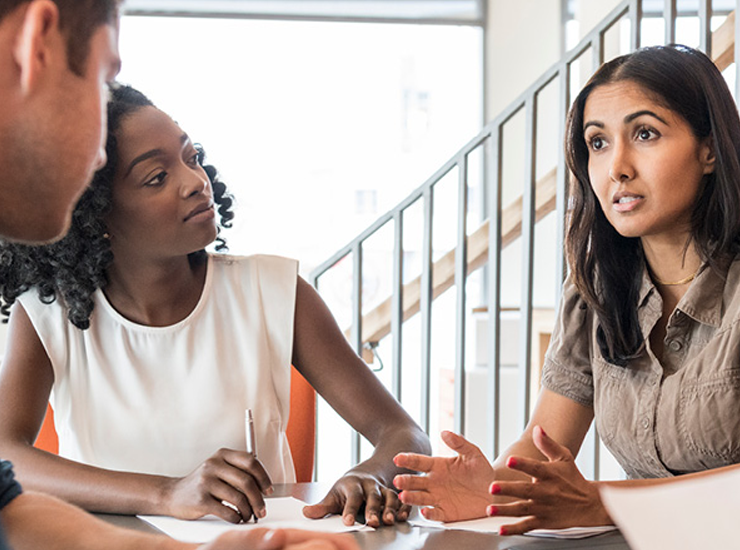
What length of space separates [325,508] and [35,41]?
0.75m

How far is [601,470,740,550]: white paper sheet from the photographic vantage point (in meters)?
0.67

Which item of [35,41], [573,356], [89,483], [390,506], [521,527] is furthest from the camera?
[573,356]

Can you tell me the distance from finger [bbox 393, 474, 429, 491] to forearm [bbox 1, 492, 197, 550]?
43cm

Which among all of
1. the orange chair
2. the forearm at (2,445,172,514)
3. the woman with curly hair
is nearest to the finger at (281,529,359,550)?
the forearm at (2,445,172,514)

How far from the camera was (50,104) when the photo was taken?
70 cm

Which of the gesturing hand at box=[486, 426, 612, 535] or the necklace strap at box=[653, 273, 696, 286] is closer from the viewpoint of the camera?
the gesturing hand at box=[486, 426, 612, 535]

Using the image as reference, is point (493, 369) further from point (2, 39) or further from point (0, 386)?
point (2, 39)

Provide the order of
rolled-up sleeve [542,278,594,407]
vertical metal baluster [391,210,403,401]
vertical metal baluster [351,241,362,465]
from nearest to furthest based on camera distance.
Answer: rolled-up sleeve [542,278,594,407] → vertical metal baluster [391,210,403,401] → vertical metal baluster [351,241,362,465]

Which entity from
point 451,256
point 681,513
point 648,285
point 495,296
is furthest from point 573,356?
point 451,256

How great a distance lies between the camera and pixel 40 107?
2.26 ft

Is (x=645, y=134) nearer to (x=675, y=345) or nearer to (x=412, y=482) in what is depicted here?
(x=675, y=345)

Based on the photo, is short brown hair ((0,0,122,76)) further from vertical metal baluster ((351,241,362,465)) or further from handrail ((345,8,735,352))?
vertical metal baluster ((351,241,362,465))

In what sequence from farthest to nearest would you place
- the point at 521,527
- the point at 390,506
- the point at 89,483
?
1. the point at 89,483
2. the point at 390,506
3. the point at 521,527

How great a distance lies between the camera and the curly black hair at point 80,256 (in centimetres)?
162
